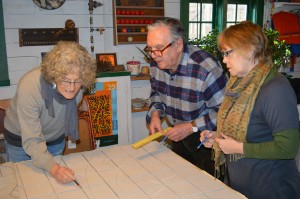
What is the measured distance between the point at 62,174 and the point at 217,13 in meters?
3.37

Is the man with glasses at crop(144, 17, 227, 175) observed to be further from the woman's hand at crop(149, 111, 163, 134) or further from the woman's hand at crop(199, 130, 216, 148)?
the woman's hand at crop(199, 130, 216, 148)

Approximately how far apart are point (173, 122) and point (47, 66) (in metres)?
0.96

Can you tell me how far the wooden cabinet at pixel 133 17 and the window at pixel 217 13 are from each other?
1.73 ft

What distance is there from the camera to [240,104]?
1.52 meters

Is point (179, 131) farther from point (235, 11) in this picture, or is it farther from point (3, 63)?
point (235, 11)

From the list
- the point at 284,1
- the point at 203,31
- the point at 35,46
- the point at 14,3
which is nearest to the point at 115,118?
the point at 35,46

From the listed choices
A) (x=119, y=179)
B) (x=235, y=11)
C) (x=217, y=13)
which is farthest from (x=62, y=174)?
(x=235, y=11)

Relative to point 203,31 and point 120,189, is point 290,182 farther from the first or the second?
point 203,31

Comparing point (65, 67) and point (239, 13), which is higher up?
point (239, 13)

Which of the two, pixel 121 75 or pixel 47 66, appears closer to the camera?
pixel 47 66

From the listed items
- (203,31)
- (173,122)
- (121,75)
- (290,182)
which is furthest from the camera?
(203,31)

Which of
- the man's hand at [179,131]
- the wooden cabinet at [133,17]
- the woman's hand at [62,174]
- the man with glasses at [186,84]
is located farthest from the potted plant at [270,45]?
the woman's hand at [62,174]

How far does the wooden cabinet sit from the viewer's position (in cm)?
351

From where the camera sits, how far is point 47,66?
1.61 meters
